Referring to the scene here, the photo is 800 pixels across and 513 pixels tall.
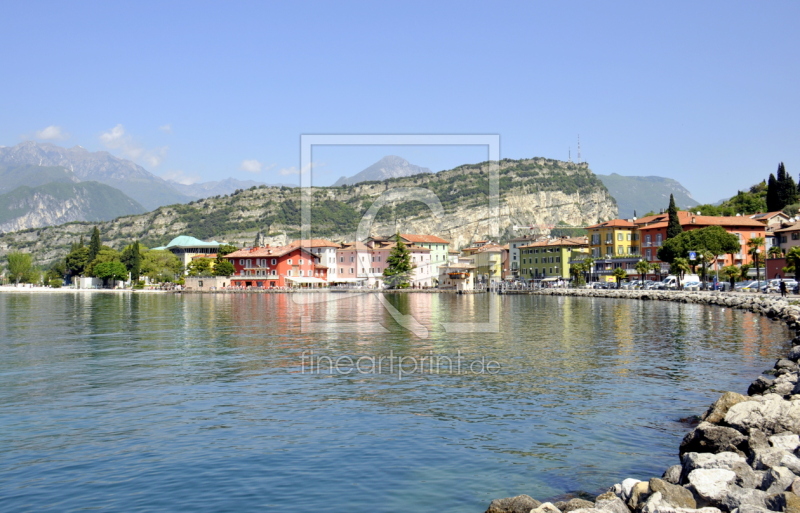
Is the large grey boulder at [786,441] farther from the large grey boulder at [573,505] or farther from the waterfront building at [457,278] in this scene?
the waterfront building at [457,278]

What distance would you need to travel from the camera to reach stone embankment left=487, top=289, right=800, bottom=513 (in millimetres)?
8680

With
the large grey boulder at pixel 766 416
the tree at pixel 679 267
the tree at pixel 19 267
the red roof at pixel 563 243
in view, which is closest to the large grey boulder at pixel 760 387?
the large grey boulder at pixel 766 416

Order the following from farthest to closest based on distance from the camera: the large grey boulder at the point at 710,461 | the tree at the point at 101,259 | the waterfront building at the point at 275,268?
the tree at the point at 101,259
the waterfront building at the point at 275,268
the large grey boulder at the point at 710,461

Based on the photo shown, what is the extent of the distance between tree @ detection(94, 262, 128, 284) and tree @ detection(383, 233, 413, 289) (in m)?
51.4

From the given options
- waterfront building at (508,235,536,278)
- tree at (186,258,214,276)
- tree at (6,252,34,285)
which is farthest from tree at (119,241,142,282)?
waterfront building at (508,235,536,278)

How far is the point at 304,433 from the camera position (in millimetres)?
13789

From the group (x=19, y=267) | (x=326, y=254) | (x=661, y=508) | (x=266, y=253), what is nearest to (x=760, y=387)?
(x=661, y=508)

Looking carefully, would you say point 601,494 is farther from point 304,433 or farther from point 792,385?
point 792,385

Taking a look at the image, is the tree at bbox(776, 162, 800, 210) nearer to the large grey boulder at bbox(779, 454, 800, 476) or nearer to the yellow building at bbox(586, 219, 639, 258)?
the yellow building at bbox(586, 219, 639, 258)

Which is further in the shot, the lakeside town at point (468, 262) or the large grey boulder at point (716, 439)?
the lakeside town at point (468, 262)

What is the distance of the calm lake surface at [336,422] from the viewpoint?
10.6 m

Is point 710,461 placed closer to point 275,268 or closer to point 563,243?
point 275,268

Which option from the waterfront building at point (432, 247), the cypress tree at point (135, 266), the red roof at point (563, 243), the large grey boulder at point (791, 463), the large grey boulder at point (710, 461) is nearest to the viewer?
the large grey boulder at point (791, 463)

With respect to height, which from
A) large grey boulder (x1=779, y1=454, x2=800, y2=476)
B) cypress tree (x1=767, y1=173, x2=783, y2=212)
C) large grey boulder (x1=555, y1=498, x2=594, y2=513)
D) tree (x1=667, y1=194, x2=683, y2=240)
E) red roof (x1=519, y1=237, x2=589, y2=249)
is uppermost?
cypress tree (x1=767, y1=173, x2=783, y2=212)
